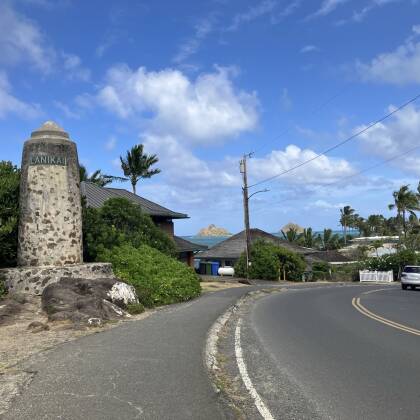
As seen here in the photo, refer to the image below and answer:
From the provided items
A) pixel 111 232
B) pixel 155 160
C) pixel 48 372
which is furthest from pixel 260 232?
pixel 48 372

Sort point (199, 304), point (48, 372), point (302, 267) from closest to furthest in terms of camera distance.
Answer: point (48, 372)
point (199, 304)
point (302, 267)

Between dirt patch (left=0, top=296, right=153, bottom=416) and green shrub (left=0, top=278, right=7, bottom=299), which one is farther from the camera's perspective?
green shrub (left=0, top=278, right=7, bottom=299)

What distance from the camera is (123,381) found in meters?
6.72

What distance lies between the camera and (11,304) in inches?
501

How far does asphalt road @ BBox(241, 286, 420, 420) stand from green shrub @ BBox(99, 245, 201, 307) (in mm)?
3182

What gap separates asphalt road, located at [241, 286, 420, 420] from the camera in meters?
6.05

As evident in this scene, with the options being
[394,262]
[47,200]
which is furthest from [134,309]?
[394,262]

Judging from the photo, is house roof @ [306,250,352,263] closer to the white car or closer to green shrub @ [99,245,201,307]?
the white car

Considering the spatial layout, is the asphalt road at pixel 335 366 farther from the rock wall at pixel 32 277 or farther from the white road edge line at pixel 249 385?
the rock wall at pixel 32 277

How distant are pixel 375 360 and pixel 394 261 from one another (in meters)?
48.9

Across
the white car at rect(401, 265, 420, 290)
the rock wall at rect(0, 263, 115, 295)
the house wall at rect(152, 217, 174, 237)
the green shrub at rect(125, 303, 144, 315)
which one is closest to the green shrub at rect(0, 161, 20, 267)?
the rock wall at rect(0, 263, 115, 295)

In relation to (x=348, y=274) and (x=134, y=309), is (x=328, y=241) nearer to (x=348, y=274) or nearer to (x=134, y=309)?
(x=348, y=274)

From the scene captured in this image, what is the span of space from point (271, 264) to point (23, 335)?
1396 inches

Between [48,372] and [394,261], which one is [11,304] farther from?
[394,261]
